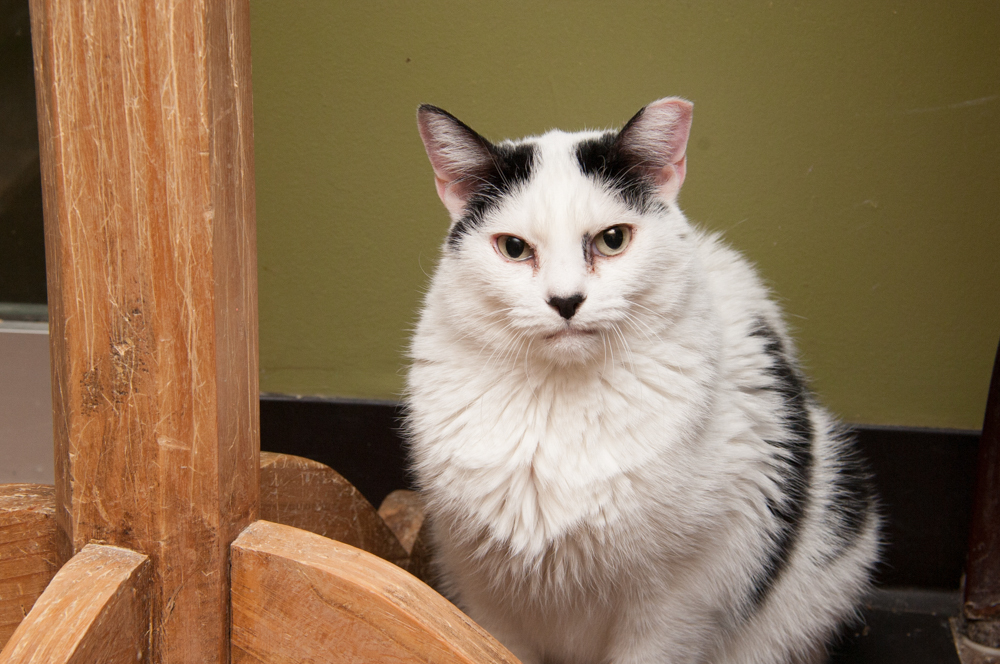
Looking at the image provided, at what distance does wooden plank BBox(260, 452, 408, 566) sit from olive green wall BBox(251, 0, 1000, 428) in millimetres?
615

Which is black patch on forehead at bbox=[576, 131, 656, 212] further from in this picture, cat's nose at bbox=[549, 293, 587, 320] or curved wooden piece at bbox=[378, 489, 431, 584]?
curved wooden piece at bbox=[378, 489, 431, 584]

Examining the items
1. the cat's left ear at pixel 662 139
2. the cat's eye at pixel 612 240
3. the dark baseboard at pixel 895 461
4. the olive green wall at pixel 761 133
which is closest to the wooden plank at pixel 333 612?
the cat's eye at pixel 612 240

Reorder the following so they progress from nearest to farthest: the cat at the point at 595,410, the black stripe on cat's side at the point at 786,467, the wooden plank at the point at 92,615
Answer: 1. the wooden plank at the point at 92,615
2. the cat at the point at 595,410
3. the black stripe on cat's side at the point at 786,467

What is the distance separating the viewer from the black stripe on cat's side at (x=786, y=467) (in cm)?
112

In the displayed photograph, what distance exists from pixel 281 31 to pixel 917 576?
1965 mm

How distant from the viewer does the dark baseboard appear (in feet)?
5.19

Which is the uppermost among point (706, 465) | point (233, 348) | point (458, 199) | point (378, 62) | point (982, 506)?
point (378, 62)

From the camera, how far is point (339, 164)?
1658mm

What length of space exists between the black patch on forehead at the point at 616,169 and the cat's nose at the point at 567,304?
21 centimetres

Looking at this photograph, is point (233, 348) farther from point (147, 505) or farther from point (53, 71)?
point (53, 71)

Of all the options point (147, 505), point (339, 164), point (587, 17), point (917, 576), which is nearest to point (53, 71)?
point (147, 505)

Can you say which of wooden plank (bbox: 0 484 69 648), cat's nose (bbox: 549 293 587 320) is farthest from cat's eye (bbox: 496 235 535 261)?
wooden plank (bbox: 0 484 69 648)

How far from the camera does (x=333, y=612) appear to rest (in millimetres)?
739

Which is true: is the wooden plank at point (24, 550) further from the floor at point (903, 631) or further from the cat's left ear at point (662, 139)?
the floor at point (903, 631)
